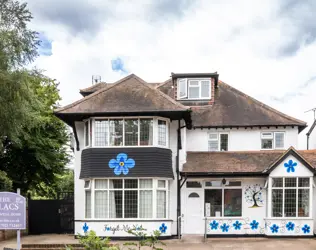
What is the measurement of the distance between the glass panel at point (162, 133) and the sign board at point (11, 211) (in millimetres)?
9353

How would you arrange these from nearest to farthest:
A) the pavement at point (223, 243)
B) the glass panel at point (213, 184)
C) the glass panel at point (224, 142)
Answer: the pavement at point (223, 243)
the glass panel at point (213, 184)
the glass panel at point (224, 142)

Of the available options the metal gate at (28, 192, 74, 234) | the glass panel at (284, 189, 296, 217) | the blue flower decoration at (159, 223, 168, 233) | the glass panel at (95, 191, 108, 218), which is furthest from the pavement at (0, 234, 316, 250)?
the metal gate at (28, 192, 74, 234)

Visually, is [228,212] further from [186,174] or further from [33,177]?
[33,177]

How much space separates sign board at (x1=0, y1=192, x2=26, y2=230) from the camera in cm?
982

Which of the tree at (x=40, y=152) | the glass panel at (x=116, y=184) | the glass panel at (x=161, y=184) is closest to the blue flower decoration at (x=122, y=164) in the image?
the glass panel at (x=116, y=184)

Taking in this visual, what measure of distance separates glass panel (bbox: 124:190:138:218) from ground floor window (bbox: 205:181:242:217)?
3.37m

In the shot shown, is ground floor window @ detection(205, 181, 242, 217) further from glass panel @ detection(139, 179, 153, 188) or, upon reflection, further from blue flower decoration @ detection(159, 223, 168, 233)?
glass panel @ detection(139, 179, 153, 188)

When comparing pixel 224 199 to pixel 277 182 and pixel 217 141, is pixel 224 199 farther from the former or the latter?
pixel 217 141

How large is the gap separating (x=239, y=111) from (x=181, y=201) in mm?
5614

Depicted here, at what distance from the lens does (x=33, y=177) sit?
2483 centimetres

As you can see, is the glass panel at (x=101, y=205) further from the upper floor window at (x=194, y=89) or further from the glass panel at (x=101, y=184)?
the upper floor window at (x=194, y=89)

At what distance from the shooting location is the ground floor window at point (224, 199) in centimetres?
1944

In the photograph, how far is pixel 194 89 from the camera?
883 inches

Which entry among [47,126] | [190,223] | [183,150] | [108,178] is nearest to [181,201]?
[190,223]
